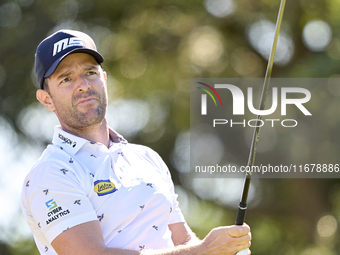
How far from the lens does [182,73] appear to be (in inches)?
312

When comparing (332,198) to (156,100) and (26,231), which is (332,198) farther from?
(26,231)

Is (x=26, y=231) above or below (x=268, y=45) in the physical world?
below

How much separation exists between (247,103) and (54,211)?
5604 millimetres

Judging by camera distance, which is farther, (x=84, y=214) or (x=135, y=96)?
(x=135, y=96)

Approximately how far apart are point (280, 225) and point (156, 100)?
86.1 inches

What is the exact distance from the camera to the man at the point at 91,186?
219 centimetres

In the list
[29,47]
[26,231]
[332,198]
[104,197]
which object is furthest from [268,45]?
[104,197]

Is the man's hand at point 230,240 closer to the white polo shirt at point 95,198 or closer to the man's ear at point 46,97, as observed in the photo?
the white polo shirt at point 95,198

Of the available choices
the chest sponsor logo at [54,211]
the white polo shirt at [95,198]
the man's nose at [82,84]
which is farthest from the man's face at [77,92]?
the chest sponsor logo at [54,211]

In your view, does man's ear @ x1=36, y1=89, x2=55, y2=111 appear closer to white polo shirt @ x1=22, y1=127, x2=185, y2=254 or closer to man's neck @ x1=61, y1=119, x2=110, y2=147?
man's neck @ x1=61, y1=119, x2=110, y2=147

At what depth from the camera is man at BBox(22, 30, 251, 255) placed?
7.18ft

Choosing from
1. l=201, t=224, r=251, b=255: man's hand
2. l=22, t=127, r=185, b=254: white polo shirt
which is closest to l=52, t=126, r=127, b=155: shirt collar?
l=22, t=127, r=185, b=254: white polo shirt

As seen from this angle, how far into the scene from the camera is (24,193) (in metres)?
2.34

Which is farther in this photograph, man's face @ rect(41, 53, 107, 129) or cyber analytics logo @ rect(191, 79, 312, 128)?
cyber analytics logo @ rect(191, 79, 312, 128)
